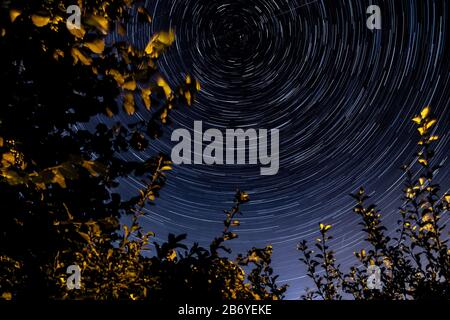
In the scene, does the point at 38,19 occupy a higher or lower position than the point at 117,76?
lower

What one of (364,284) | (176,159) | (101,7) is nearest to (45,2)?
(101,7)

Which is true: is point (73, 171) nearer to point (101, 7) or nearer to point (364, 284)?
point (101, 7)

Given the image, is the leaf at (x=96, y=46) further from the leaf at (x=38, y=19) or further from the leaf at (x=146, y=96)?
the leaf at (x=146, y=96)

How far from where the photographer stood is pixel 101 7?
2498 mm

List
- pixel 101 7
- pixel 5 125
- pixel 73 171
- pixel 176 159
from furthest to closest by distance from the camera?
1. pixel 176 159
2. pixel 101 7
3. pixel 5 125
4. pixel 73 171

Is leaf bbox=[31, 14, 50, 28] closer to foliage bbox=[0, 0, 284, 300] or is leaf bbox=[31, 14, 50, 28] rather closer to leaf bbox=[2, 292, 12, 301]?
foliage bbox=[0, 0, 284, 300]

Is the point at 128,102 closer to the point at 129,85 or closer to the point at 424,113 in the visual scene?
the point at 129,85

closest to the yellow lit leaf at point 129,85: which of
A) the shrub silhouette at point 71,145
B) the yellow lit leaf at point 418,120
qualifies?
the shrub silhouette at point 71,145

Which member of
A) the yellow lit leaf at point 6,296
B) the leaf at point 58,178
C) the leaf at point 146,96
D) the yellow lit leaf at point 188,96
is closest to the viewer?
the leaf at point 58,178

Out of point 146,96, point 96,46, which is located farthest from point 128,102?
point 96,46

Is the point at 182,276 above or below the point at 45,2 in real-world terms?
below

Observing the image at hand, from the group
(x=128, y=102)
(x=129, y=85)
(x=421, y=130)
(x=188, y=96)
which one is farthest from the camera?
(x=421, y=130)

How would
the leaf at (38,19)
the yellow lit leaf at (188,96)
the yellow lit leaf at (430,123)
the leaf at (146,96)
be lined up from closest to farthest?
the leaf at (38,19), the leaf at (146,96), the yellow lit leaf at (188,96), the yellow lit leaf at (430,123)
